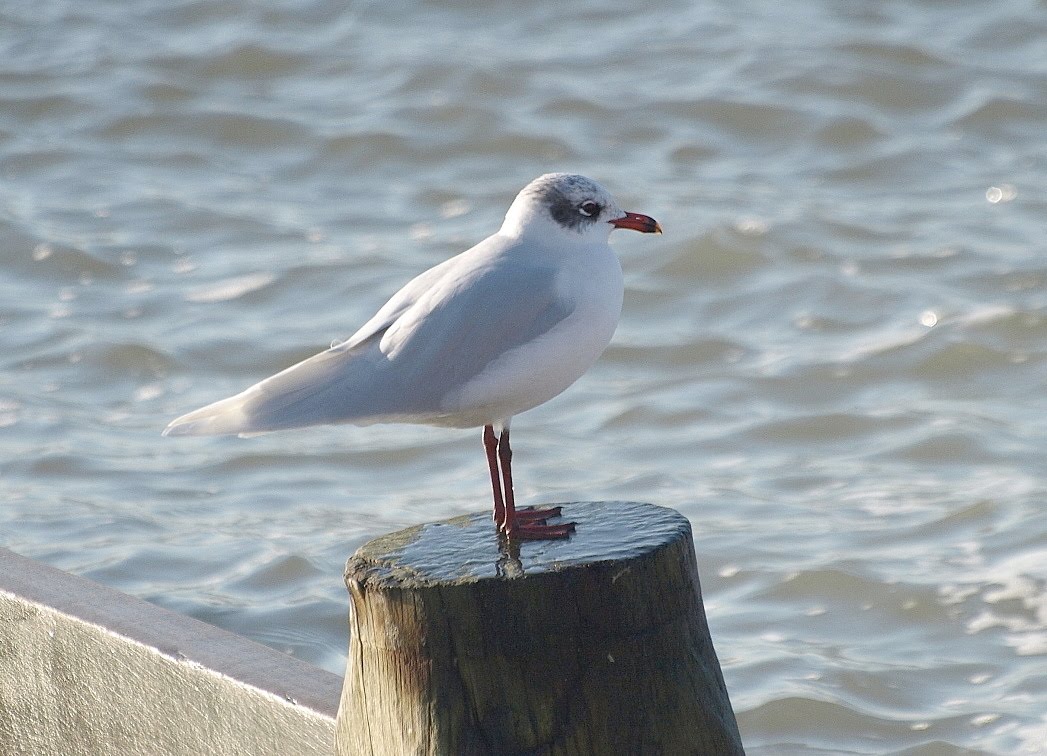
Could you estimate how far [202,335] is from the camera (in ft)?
22.8

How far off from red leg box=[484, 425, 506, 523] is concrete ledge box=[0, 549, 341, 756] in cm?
39

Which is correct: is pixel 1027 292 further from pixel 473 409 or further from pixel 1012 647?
pixel 473 409

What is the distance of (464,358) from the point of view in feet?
9.19

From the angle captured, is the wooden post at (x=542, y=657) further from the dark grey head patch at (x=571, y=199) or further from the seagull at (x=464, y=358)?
the dark grey head patch at (x=571, y=199)

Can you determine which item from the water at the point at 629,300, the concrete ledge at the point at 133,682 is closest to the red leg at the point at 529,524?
the concrete ledge at the point at 133,682

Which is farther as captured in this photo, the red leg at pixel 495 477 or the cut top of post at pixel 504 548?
the red leg at pixel 495 477

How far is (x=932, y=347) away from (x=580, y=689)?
4632mm

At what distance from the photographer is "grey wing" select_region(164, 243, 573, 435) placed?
9.16ft

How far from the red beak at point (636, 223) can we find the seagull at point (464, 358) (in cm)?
16

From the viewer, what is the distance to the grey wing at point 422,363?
9.16ft

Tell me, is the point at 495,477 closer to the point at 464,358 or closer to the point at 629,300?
the point at 464,358

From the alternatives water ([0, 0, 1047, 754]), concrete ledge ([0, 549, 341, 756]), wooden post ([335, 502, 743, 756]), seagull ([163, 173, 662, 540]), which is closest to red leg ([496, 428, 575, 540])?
seagull ([163, 173, 662, 540])

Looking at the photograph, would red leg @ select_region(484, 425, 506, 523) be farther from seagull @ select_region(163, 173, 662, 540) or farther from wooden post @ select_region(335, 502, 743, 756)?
wooden post @ select_region(335, 502, 743, 756)

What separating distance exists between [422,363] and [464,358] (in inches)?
2.8
